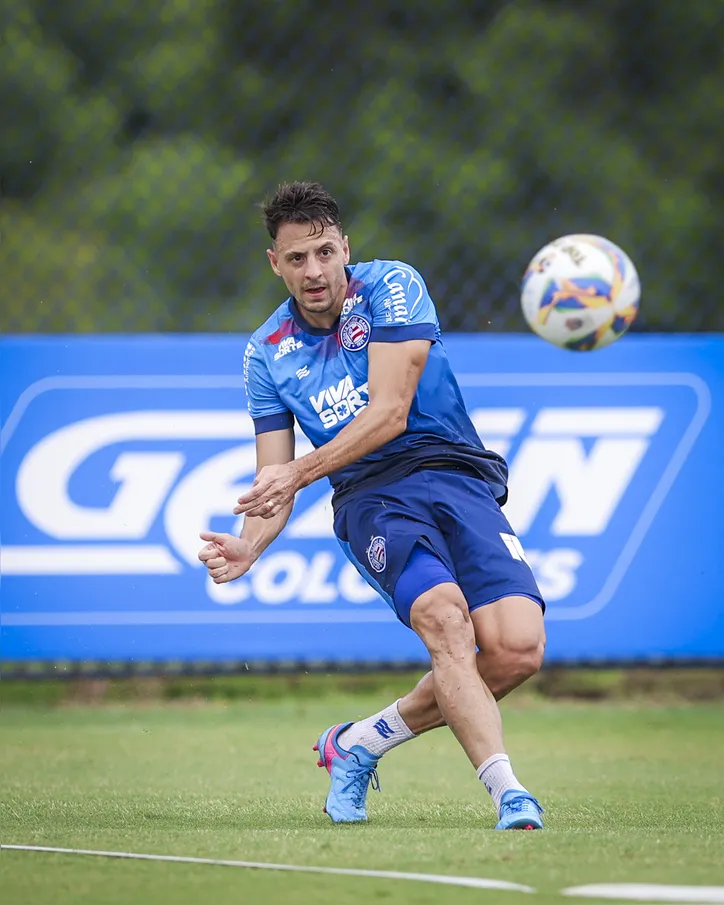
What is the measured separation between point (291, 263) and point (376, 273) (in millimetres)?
333

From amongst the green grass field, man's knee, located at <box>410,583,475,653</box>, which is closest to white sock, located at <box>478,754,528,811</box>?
the green grass field

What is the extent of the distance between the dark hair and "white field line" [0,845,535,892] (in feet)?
7.15

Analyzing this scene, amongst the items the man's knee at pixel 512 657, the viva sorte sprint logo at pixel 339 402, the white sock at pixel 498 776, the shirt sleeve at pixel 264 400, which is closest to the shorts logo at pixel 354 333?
the viva sorte sprint logo at pixel 339 402

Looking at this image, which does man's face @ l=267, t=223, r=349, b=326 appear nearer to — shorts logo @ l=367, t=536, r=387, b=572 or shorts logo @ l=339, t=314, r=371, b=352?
shorts logo @ l=339, t=314, r=371, b=352

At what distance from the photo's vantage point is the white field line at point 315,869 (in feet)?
11.9

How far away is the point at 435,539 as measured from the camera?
5.06 meters

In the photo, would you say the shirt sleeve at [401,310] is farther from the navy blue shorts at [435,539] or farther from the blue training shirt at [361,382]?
the navy blue shorts at [435,539]

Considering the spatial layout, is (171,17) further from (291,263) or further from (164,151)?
(291,263)

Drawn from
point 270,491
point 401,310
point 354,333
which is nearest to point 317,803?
point 270,491

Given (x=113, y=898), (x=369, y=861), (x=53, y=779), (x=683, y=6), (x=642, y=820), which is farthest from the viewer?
(x=683, y=6)

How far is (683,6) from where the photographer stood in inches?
552

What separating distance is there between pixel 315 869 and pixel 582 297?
3.48 meters

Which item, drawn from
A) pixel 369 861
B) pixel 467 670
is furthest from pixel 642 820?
pixel 369 861

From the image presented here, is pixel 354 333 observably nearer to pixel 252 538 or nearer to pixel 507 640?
pixel 252 538
